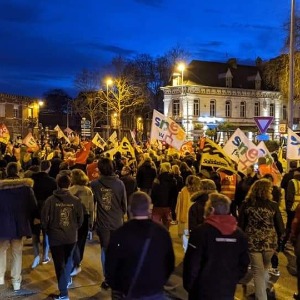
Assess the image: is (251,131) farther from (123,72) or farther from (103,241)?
(103,241)

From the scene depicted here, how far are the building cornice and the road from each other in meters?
53.2

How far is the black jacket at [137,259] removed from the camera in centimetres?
445

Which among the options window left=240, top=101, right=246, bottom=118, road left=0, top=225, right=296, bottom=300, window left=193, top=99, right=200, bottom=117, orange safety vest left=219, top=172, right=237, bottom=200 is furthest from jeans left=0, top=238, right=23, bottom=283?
window left=240, top=101, right=246, bottom=118

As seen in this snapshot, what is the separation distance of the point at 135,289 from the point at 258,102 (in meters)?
64.8

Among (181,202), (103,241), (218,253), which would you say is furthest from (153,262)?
(181,202)

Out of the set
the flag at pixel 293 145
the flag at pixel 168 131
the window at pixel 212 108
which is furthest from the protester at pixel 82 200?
the window at pixel 212 108

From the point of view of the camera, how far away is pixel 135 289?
442cm

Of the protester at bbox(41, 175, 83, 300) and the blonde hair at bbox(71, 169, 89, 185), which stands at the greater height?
the blonde hair at bbox(71, 169, 89, 185)

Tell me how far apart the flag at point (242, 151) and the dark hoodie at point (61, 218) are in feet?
20.5

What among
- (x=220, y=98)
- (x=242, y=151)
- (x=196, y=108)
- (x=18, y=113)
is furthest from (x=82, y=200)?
(x=18, y=113)

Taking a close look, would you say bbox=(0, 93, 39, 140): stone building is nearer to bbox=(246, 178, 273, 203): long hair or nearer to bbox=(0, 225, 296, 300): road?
bbox=(0, 225, 296, 300): road

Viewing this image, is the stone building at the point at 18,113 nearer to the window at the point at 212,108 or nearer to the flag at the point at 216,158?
the window at the point at 212,108

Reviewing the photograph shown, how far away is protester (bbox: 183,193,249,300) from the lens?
476 centimetres

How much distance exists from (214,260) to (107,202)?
318cm
